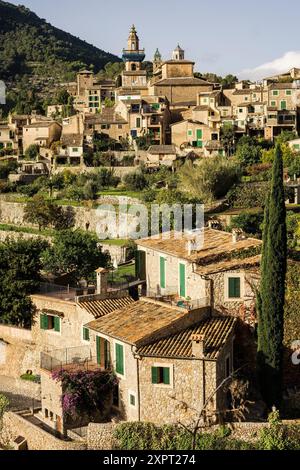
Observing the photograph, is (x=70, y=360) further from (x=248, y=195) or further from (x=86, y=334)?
(x=248, y=195)

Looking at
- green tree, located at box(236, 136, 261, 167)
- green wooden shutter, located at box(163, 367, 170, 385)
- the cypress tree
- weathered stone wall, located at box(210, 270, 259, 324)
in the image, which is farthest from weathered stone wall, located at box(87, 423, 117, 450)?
green tree, located at box(236, 136, 261, 167)

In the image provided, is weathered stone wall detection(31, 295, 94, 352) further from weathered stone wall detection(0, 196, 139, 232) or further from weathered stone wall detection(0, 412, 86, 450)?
weathered stone wall detection(0, 196, 139, 232)

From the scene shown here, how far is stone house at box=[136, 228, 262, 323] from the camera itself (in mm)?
23406

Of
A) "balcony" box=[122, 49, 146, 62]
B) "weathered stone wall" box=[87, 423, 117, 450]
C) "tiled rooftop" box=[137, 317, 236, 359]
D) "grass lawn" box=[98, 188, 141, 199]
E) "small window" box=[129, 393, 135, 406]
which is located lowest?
"weathered stone wall" box=[87, 423, 117, 450]

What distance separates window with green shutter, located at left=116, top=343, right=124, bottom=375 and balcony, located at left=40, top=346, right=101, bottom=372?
95 centimetres

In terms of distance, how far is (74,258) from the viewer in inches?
1331

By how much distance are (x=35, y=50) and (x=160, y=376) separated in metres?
122

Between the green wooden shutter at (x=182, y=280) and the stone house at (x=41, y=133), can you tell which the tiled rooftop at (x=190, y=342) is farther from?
the stone house at (x=41, y=133)

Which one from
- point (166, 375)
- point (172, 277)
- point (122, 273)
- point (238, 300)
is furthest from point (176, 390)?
point (122, 273)

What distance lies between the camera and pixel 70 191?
187ft

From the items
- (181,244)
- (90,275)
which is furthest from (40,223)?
(181,244)

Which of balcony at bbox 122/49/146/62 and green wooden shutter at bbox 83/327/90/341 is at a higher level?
balcony at bbox 122/49/146/62
